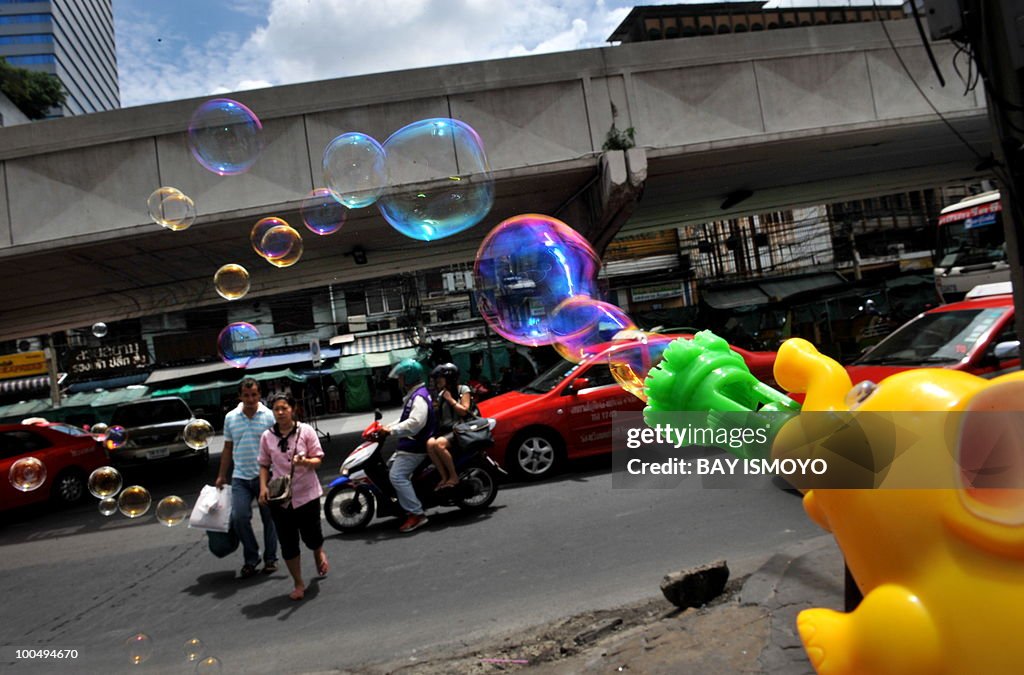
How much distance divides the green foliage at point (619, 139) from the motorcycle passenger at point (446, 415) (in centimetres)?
573

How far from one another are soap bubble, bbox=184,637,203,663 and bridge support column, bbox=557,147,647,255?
8.50m

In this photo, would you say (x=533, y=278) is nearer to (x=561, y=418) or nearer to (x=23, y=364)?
(x=561, y=418)

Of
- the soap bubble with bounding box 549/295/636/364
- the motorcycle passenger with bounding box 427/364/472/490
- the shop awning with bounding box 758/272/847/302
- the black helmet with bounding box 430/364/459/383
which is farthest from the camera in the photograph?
the shop awning with bounding box 758/272/847/302

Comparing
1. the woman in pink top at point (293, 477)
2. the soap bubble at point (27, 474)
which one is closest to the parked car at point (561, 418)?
the woman in pink top at point (293, 477)

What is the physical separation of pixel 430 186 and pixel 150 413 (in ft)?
33.4

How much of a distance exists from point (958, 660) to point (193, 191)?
11427 mm

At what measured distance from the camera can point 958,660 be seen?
138 cm

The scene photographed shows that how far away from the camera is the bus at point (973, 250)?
14281mm

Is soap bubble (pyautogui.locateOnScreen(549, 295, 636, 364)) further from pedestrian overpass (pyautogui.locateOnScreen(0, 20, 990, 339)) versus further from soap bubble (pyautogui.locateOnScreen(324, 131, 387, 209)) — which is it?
pedestrian overpass (pyautogui.locateOnScreen(0, 20, 990, 339))

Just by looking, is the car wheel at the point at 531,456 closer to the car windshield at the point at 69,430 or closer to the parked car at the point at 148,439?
the parked car at the point at 148,439

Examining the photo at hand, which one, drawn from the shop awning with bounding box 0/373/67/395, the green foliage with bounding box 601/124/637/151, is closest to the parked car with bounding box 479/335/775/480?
the green foliage with bounding box 601/124/637/151

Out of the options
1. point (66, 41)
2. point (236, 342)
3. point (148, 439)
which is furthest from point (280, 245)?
point (66, 41)

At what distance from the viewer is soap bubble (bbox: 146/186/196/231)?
7.16 metres

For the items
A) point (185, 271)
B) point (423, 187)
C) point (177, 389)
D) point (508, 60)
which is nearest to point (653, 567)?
point (423, 187)
